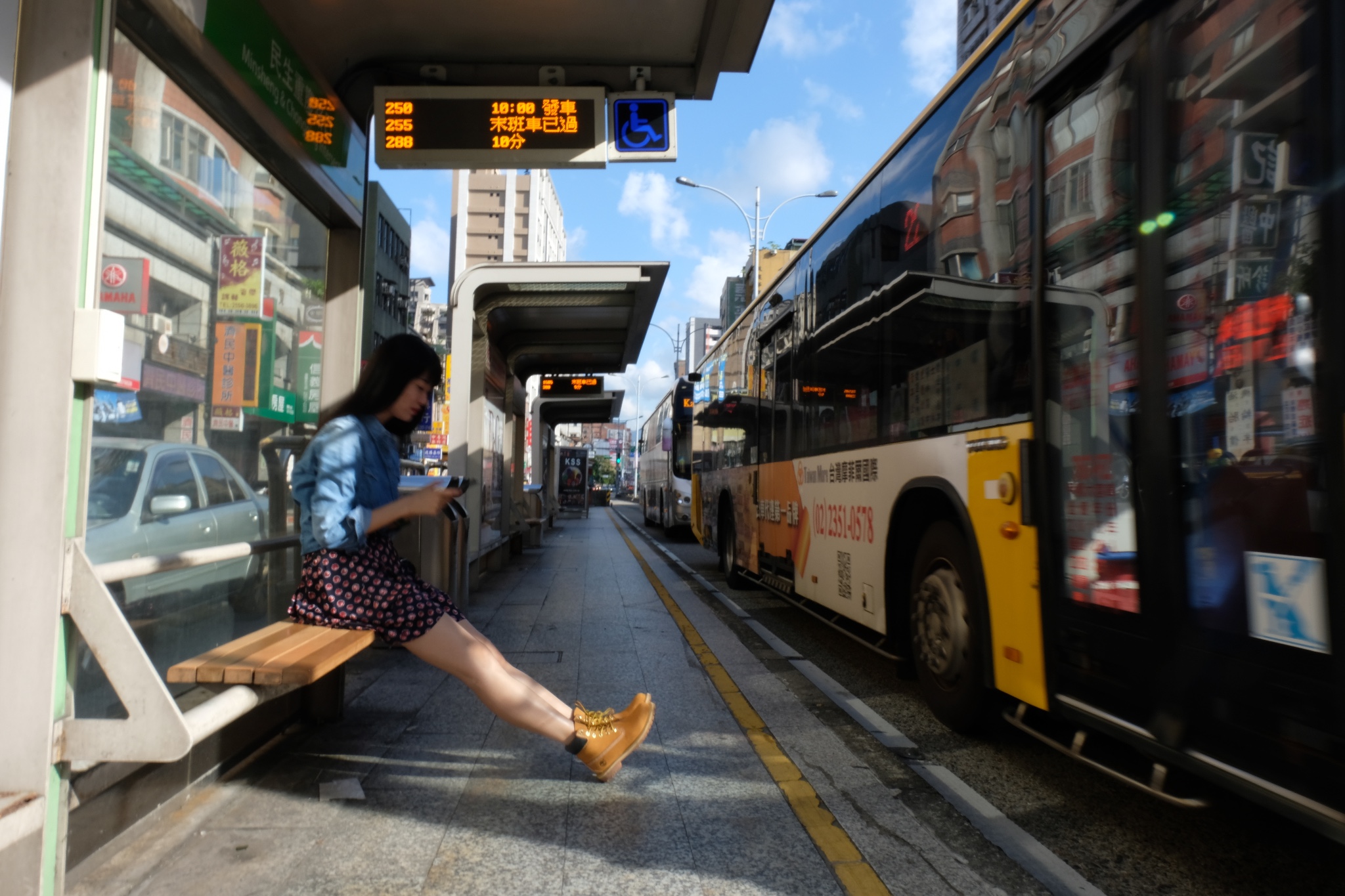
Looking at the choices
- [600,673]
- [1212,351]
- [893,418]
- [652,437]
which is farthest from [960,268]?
[652,437]

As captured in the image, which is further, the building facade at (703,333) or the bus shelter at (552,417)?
the building facade at (703,333)

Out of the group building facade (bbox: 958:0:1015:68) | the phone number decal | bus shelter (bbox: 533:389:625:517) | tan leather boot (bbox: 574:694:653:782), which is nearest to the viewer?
tan leather boot (bbox: 574:694:653:782)

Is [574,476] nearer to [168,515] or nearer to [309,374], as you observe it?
[309,374]

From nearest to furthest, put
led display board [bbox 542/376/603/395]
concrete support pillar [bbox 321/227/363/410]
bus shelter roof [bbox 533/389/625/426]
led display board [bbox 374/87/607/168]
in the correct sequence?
1. concrete support pillar [bbox 321/227/363/410]
2. led display board [bbox 374/87/607/168]
3. led display board [bbox 542/376/603/395]
4. bus shelter roof [bbox 533/389/625/426]

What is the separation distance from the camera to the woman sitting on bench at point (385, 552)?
3092 mm

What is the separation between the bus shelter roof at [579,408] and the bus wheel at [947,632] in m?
12.5

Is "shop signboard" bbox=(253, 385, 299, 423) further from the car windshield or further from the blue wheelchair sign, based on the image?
the blue wheelchair sign

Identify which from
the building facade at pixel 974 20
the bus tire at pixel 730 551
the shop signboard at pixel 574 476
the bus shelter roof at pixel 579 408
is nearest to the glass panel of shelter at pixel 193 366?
the bus tire at pixel 730 551

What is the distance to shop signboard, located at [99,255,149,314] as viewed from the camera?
2939mm

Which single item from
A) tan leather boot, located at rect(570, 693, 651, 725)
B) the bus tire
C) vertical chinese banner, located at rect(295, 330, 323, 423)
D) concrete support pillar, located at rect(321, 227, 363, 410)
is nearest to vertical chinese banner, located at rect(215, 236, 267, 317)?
vertical chinese banner, located at rect(295, 330, 323, 423)

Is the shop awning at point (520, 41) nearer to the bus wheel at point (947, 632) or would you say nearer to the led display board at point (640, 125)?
the led display board at point (640, 125)

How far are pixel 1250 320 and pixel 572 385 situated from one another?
14883 mm

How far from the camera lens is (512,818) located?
11.1ft

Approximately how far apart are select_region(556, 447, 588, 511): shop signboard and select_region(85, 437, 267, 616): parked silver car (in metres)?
31.7
